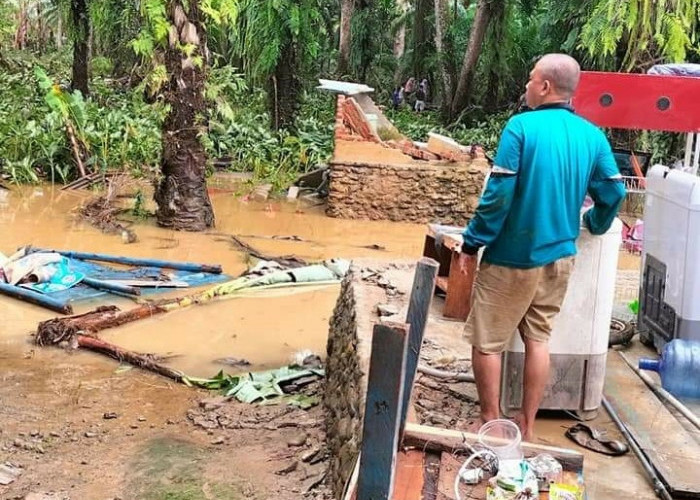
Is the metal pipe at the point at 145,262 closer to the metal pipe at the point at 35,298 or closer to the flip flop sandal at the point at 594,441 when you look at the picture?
the metal pipe at the point at 35,298

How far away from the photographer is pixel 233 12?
435 inches

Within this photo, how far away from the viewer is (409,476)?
123 inches

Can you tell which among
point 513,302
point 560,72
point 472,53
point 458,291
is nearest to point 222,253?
point 458,291

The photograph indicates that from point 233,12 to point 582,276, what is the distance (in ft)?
27.0

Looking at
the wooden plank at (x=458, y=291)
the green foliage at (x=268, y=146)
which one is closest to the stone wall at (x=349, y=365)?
the wooden plank at (x=458, y=291)

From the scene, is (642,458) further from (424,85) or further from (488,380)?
(424,85)

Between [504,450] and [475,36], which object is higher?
Answer: [475,36]

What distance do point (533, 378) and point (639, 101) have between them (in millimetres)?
2177

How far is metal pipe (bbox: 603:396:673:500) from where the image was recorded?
3.31m

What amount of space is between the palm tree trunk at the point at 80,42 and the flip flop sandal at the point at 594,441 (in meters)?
15.4

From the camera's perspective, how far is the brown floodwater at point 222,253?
23.9 ft

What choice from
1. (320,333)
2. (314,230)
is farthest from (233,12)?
(320,333)

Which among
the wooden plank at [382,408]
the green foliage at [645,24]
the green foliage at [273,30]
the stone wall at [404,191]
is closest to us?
the wooden plank at [382,408]

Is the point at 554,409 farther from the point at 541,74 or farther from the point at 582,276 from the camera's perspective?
the point at 541,74
